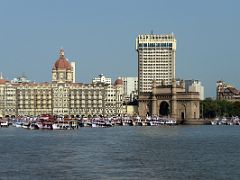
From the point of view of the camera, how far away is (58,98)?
187875mm

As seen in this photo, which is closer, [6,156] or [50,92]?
[6,156]

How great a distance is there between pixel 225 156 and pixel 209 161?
17.0 feet

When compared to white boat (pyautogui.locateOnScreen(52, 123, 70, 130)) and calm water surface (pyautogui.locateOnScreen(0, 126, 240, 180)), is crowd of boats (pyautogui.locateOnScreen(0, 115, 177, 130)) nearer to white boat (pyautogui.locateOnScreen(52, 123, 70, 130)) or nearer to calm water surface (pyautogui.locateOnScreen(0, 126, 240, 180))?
white boat (pyautogui.locateOnScreen(52, 123, 70, 130))

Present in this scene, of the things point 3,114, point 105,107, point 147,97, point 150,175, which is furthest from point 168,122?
point 150,175

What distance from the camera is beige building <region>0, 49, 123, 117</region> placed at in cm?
18762

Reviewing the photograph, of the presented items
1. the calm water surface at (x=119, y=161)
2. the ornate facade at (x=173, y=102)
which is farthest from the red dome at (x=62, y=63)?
the calm water surface at (x=119, y=161)

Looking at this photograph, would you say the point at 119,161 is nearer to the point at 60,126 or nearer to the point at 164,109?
the point at 60,126

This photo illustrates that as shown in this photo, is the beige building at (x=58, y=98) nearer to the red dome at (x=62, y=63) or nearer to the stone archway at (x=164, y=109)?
the red dome at (x=62, y=63)

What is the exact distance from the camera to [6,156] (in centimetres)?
6100

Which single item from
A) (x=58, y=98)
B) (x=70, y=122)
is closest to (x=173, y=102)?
(x=58, y=98)

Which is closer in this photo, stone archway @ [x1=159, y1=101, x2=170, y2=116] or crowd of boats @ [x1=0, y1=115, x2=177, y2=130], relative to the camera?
crowd of boats @ [x1=0, y1=115, x2=177, y2=130]

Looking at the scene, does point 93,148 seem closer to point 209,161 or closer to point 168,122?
point 209,161

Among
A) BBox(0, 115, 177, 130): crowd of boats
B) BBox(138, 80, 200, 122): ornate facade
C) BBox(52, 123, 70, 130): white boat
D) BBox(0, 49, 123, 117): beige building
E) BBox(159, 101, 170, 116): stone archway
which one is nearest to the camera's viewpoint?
BBox(52, 123, 70, 130): white boat

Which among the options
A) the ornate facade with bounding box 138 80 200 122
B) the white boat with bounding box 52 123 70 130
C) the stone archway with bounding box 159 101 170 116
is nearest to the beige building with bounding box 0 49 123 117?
the stone archway with bounding box 159 101 170 116
